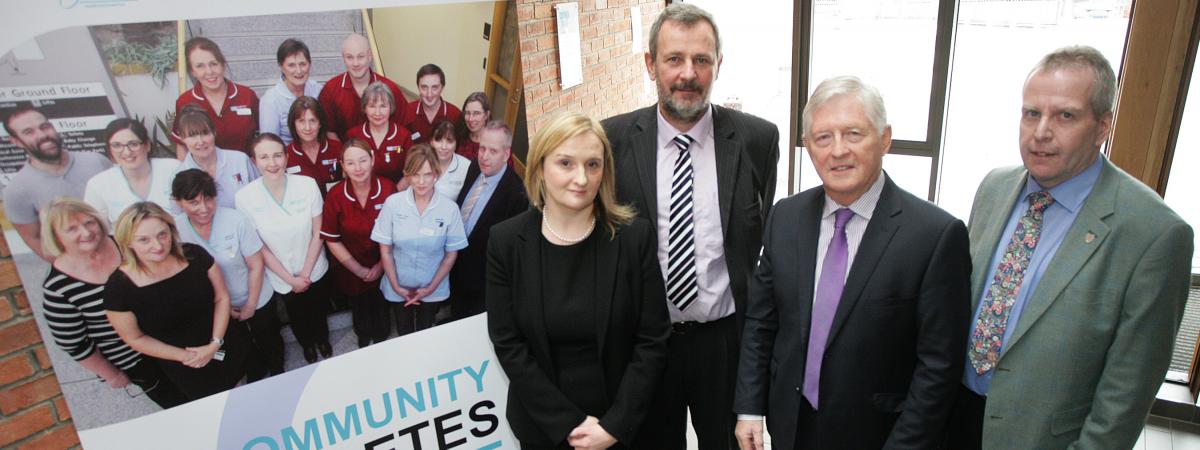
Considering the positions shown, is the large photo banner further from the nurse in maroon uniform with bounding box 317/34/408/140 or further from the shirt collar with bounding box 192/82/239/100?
the shirt collar with bounding box 192/82/239/100

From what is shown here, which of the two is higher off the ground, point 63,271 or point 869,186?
point 869,186

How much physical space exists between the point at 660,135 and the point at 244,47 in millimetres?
1344

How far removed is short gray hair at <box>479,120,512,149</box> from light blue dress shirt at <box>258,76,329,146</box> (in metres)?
0.66

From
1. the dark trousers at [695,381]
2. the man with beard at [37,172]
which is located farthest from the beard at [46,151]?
the dark trousers at [695,381]

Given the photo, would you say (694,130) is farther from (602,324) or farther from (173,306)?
(173,306)

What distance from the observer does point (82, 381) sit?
6.01 ft

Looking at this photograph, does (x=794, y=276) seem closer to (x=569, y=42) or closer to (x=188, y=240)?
(x=188, y=240)

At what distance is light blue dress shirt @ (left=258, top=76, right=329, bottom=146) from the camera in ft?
6.42

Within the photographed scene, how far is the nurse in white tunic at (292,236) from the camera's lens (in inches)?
78.7

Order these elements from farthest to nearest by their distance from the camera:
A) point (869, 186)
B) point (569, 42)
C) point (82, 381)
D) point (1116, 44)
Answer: point (1116, 44) < point (569, 42) < point (82, 381) < point (869, 186)

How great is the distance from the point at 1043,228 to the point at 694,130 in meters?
1.06

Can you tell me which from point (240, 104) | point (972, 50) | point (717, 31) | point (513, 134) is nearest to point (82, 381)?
point (240, 104)

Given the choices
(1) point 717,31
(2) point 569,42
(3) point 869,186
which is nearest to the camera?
(3) point 869,186

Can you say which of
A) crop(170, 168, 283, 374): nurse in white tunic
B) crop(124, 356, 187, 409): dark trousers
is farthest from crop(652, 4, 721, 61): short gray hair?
crop(124, 356, 187, 409): dark trousers
